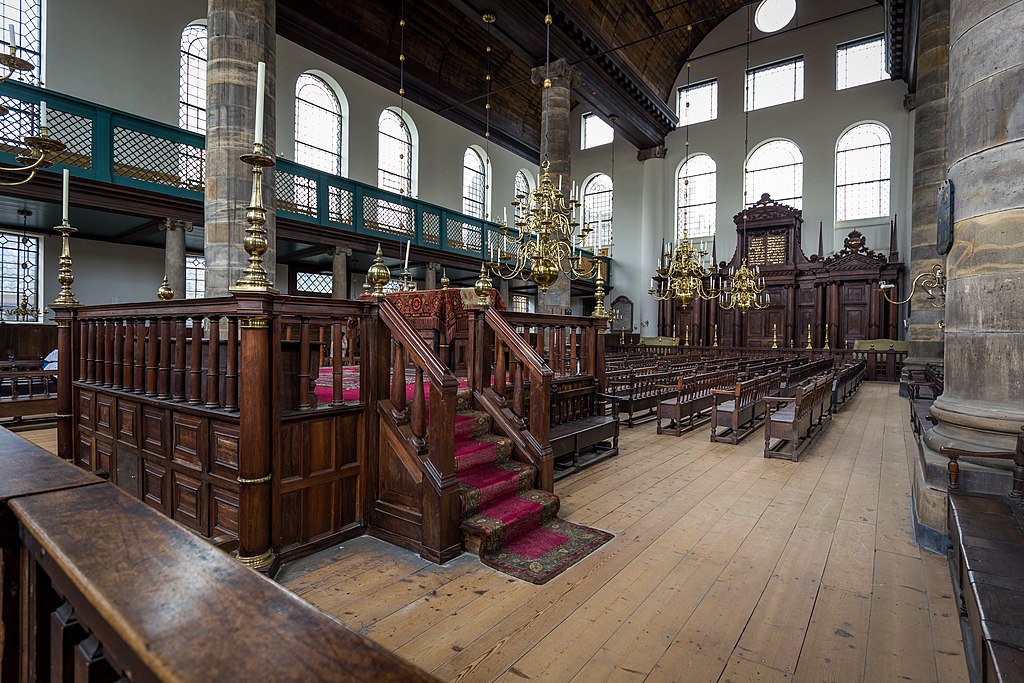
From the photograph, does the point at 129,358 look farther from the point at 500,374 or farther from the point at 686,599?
the point at 686,599

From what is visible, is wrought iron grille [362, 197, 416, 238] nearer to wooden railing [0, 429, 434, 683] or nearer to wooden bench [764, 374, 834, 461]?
wooden bench [764, 374, 834, 461]

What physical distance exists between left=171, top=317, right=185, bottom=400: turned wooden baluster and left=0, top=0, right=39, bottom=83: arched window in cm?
916

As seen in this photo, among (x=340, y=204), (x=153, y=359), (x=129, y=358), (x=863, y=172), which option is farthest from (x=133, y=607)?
(x=863, y=172)

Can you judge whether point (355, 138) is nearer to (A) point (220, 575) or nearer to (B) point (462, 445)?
(B) point (462, 445)

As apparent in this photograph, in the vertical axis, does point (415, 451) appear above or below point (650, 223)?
below

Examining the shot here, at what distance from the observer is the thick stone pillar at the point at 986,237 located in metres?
3.04

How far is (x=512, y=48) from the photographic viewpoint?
13195 millimetres

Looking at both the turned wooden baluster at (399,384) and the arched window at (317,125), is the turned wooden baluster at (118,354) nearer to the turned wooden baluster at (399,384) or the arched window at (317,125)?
the turned wooden baluster at (399,384)

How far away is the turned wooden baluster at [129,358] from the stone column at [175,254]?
5.69 metres

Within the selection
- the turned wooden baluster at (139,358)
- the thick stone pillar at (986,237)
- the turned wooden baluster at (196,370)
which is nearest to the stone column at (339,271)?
the turned wooden baluster at (139,358)

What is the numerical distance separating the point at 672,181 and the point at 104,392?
21027 mm

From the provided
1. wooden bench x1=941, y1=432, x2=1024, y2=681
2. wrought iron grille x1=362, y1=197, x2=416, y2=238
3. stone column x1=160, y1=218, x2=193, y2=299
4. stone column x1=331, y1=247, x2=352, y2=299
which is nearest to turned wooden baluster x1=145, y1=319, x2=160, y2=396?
wooden bench x1=941, y1=432, x2=1024, y2=681

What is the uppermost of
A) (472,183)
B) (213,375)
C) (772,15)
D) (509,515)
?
(772,15)

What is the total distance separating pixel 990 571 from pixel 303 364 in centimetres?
320
